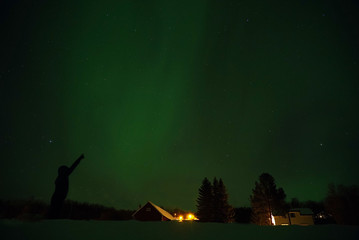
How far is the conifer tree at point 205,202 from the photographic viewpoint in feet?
149

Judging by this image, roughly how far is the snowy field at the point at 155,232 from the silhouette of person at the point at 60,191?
18.3 ft

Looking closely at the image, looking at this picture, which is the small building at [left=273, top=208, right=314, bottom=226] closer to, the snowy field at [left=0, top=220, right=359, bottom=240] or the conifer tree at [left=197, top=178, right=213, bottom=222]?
the conifer tree at [left=197, top=178, right=213, bottom=222]

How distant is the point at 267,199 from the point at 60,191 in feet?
133

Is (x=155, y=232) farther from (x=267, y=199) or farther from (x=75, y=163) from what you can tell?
(x=267, y=199)

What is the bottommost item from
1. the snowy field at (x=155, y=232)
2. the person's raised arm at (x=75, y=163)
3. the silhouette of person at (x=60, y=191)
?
the snowy field at (x=155, y=232)

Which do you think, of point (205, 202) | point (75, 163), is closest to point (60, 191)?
point (75, 163)

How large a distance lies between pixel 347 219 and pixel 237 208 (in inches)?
1187

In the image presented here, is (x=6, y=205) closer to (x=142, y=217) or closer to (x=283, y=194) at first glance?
(x=142, y=217)

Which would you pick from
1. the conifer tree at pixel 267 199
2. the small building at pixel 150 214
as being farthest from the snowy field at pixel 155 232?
the conifer tree at pixel 267 199

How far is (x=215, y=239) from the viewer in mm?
1934

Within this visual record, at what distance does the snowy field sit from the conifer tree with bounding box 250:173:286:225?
1639 inches

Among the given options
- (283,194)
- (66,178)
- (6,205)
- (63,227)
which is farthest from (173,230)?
(283,194)

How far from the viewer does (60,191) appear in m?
7.39

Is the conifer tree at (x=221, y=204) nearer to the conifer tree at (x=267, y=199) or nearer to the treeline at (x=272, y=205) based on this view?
the treeline at (x=272, y=205)
